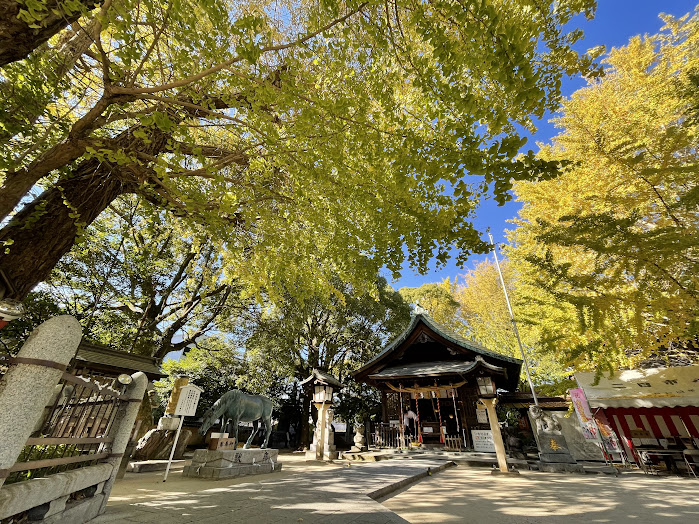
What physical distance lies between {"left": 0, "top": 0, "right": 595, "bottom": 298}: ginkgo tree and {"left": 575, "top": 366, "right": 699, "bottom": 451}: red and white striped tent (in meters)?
10.0

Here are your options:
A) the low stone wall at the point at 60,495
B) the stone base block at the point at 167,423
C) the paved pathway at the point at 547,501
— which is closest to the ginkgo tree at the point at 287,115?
the low stone wall at the point at 60,495

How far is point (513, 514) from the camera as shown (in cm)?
479

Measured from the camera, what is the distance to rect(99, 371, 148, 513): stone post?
4.09 m

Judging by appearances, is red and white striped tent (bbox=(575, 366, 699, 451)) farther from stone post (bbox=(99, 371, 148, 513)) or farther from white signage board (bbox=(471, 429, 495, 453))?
stone post (bbox=(99, 371, 148, 513))

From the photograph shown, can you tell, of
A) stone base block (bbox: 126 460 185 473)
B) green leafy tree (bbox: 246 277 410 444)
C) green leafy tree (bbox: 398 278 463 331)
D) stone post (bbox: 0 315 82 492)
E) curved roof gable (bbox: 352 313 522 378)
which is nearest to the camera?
stone post (bbox: 0 315 82 492)

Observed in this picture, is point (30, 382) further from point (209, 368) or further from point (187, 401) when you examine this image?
point (209, 368)

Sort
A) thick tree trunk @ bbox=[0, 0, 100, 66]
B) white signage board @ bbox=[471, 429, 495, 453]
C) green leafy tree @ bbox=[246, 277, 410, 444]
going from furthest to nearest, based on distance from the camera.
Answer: green leafy tree @ bbox=[246, 277, 410, 444]
white signage board @ bbox=[471, 429, 495, 453]
thick tree trunk @ bbox=[0, 0, 100, 66]

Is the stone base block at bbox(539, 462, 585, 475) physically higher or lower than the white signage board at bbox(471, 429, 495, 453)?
lower

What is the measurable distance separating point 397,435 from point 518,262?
11637 millimetres

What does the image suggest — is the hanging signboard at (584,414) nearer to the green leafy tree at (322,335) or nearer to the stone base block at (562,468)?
the stone base block at (562,468)

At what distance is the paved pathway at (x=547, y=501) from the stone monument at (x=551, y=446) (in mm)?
1885

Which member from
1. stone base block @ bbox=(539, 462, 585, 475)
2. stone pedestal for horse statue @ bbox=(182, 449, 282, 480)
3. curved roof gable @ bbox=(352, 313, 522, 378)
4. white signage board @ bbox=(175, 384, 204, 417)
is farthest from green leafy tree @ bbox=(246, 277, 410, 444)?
stone base block @ bbox=(539, 462, 585, 475)

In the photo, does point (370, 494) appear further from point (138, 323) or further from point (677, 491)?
point (138, 323)

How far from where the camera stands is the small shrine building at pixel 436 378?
45.8 feet
